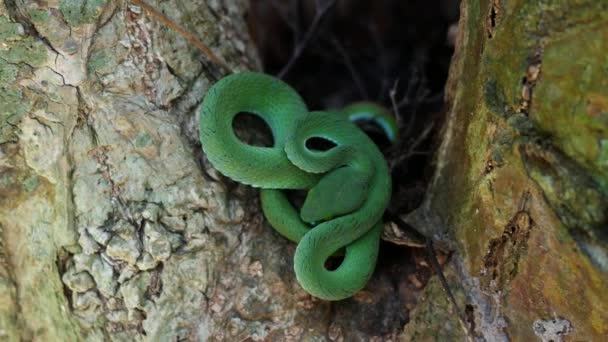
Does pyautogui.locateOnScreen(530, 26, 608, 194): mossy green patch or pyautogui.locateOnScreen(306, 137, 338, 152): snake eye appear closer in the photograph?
pyautogui.locateOnScreen(530, 26, 608, 194): mossy green patch

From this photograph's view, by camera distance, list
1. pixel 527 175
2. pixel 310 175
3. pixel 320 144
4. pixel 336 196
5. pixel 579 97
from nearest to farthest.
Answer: pixel 579 97 < pixel 527 175 < pixel 336 196 < pixel 310 175 < pixel 320 144

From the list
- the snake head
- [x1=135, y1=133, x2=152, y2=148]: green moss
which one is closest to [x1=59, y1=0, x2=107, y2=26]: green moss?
[x1=135, y1=133, x2=152, y2=148]: green moss

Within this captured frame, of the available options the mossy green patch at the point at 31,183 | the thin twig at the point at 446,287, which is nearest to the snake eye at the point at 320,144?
the thin twig at the point at 446,287

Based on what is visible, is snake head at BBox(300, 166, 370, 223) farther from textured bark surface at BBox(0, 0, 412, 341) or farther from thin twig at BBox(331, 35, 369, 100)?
thin twig at BBox(331, 35, 369, 100)

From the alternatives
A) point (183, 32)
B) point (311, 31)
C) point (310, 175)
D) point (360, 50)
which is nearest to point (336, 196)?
point (310, 175)

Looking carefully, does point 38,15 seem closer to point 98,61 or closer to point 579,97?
point 98,61

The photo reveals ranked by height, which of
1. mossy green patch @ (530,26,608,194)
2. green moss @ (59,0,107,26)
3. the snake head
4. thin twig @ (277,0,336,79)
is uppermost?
green moss @ (59,0,107,26)

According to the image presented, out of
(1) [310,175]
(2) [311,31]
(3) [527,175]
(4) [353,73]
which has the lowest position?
(3) [527,175]
